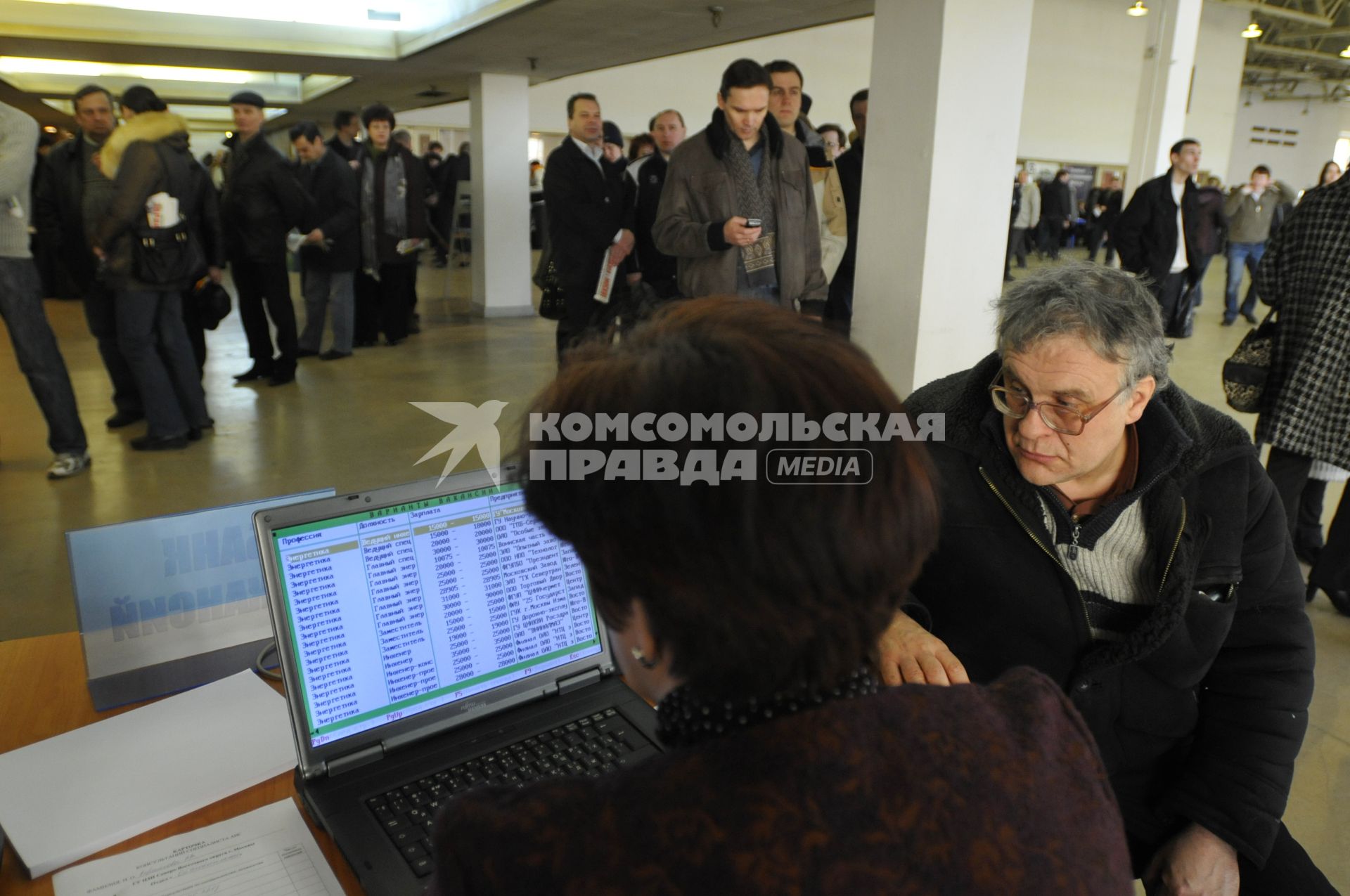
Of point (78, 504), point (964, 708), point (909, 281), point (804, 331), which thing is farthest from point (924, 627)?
point (78, 504)

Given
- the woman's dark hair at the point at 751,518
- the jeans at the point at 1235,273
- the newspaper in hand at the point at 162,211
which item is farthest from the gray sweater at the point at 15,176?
the jeans at the point at 1235,273

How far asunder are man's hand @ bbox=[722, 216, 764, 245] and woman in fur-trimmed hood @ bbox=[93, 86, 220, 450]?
2376 millimetres

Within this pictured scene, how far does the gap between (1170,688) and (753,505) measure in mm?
1081

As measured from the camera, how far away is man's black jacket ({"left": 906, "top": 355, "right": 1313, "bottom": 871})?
Result: 127 centimetres

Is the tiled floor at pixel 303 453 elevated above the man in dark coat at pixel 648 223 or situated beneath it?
situated beneath

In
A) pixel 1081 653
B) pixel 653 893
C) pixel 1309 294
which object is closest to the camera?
pixel 653 893

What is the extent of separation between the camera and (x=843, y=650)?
60 centimetres

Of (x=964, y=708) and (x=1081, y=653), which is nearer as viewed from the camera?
(x=964, y=708)

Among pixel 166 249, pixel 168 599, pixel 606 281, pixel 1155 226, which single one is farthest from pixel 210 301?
pixel 1155 226

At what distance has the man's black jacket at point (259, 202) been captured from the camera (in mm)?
5133

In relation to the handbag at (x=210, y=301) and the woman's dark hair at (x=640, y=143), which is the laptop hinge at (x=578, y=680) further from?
the woman's dark hair at (x=640, y=143)

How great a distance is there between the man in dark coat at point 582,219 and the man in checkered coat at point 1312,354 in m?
2.83

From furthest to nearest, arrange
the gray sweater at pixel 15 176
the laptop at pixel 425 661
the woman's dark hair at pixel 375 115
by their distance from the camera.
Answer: the woman's dark hair at pixel 375 115, the gray sweater at pixel 15 176, the laptop at pixel 425 661

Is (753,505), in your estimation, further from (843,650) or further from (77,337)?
(77,337)
